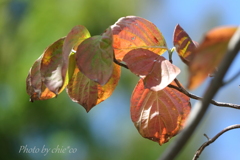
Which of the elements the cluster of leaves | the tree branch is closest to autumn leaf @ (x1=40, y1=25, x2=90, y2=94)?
the cluster of leaves

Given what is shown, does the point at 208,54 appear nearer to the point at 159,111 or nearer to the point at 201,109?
the point at 201,109

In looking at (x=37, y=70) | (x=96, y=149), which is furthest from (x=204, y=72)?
(x=96, y=149)

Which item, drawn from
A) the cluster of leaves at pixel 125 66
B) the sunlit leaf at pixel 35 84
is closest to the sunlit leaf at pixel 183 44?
the cluster of leaves at pixel 125 66

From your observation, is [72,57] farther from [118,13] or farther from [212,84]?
[118,13]

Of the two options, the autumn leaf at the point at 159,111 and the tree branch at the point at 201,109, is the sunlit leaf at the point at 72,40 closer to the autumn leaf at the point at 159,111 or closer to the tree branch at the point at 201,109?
the autumn leaf at the point at 159,111

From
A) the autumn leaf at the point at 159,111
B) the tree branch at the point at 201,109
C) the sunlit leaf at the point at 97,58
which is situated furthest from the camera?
the autumn leaf at the point at 159,111

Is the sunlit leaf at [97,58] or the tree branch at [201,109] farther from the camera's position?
the sunlit leaf at [97,58]

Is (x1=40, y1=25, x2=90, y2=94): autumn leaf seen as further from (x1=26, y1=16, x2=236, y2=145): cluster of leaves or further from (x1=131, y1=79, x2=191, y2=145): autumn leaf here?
(x1=131, y1=79, x2=191, y2=145): autumn leaf

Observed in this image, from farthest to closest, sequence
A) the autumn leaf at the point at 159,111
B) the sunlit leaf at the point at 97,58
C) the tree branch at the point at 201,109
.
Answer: the autumn leaf at the point at 159,111
the sunlit leaf at the point at 97,58
the tree branch at the point at 201,109
